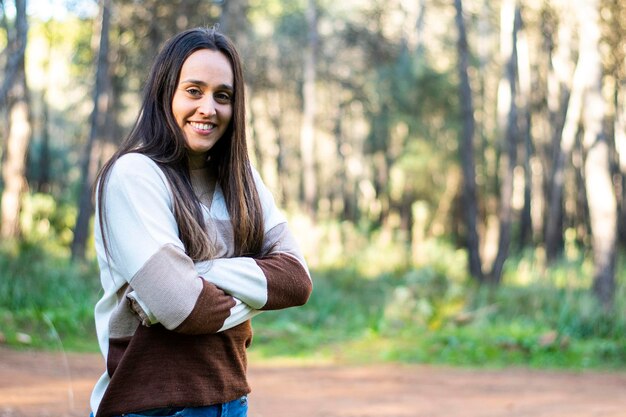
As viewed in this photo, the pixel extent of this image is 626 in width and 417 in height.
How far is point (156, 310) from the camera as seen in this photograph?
6.52 feet

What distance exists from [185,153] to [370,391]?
623cm

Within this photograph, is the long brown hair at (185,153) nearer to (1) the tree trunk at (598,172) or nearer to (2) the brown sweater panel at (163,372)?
(2) the brown sweater panel at (163,372)

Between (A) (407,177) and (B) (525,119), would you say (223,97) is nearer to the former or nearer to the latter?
(B) (525,119)

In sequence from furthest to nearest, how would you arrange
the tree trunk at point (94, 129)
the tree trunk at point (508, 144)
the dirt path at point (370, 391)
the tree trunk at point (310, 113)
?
1. the tree trunk at point (310, 113)
2. the tree trunk at point (508, 144)
3. the tree trunk at point (94, 129)
4. the dirt path at point (370, 391)

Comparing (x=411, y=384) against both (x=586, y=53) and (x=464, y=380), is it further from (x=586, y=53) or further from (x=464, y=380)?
(x=586, y=53)

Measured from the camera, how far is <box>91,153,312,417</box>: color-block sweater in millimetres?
2010

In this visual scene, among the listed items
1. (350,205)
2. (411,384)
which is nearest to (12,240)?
(411,384)

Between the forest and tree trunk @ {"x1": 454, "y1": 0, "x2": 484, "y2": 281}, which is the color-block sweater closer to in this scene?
the forest

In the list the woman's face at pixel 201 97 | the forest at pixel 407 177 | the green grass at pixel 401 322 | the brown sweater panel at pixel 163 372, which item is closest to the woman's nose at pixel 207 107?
the woman's face at pixel 201 97

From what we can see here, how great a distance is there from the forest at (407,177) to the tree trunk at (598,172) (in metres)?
0.03

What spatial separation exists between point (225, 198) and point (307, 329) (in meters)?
9.61

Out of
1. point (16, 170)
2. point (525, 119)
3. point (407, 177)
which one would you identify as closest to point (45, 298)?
point (16, 170)

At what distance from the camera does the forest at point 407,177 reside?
10711mm

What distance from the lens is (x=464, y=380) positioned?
8.79 meters
